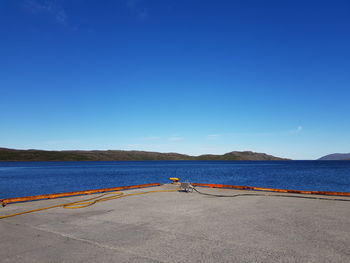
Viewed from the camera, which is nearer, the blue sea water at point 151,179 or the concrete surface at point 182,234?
the concrete surface at point 182,234

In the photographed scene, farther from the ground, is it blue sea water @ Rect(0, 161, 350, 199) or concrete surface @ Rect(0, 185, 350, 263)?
concrete surface @ Rect(0, 185, 350, 263)

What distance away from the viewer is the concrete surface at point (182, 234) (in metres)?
5.23

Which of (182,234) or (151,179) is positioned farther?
(151,179)

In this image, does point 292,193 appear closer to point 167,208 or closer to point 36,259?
point 167,208

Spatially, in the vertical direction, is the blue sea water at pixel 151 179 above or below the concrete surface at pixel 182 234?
below

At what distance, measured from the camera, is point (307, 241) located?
601 cm

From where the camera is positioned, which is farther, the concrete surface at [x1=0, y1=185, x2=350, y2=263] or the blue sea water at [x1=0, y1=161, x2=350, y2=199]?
the blue sea water at [x1=0, y1=161, x2=350, y2=199]

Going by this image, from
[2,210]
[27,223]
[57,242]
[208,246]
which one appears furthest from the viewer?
[2,210]

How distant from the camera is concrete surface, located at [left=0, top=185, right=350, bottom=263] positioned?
523 centimetres

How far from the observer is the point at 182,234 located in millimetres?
6711

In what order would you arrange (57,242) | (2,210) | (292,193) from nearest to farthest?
(57,242) → (2,210) → (292,193)

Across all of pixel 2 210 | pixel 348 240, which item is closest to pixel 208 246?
pixel 348 240

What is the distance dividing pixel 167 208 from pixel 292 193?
7.80m

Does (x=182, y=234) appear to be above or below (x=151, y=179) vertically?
above
